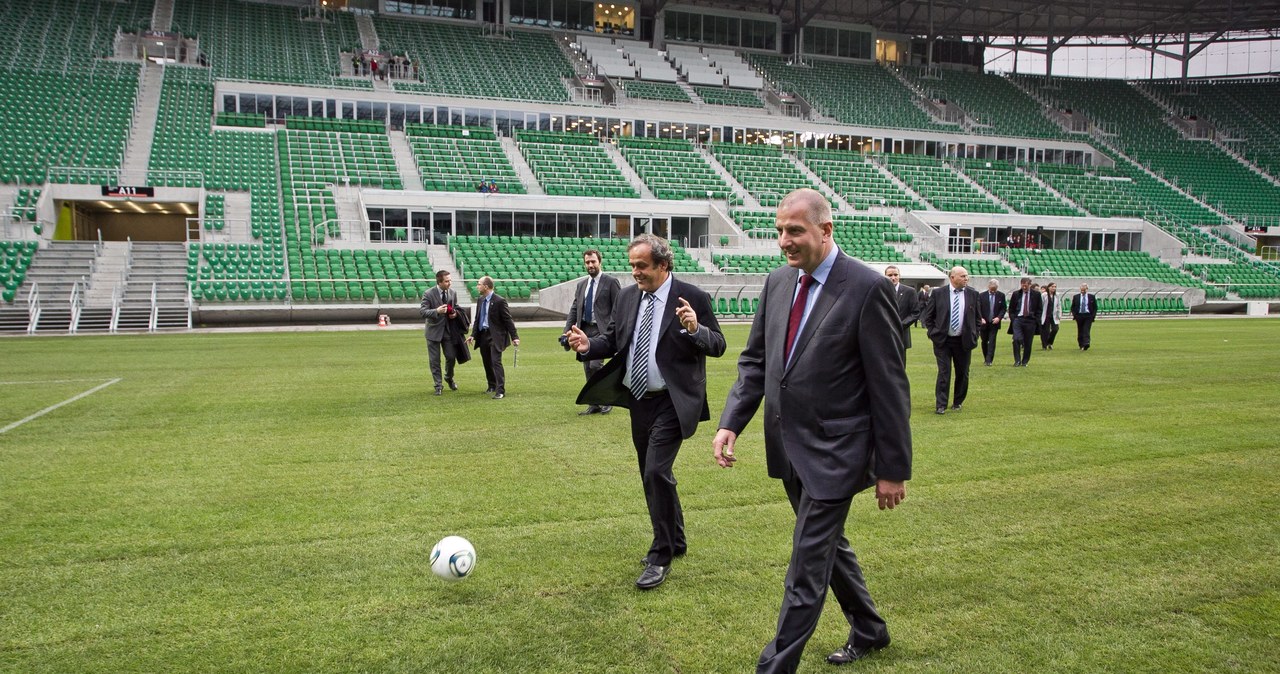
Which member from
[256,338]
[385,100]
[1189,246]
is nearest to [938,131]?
[1189,246]

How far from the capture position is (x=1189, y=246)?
4766 centimetres

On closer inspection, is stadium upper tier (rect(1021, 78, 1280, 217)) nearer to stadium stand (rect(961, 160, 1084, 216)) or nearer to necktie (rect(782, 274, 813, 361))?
stadium stand (rect(961, 160, 1084, 216))

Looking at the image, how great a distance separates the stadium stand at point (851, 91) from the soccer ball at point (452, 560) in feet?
180

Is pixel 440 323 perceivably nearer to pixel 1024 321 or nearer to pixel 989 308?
pixel 989 308

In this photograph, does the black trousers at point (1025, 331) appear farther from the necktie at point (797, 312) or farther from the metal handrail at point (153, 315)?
the metal handrail at point (153, 315)

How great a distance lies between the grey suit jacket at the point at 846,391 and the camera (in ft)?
11.3

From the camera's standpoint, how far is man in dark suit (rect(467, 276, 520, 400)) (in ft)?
40.3

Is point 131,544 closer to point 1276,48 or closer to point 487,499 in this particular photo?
point 487,499

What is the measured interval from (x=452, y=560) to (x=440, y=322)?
8.44 meters

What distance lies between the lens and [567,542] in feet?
18.7

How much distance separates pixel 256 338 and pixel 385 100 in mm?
26636

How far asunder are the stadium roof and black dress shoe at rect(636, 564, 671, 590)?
2384 inches

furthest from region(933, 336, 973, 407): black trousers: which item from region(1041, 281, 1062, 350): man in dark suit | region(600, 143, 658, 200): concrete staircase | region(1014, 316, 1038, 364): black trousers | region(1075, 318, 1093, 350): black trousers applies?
region(600, 143, 658, 200): concrete staircase

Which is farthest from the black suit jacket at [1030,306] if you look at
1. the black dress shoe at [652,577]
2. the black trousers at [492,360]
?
the black dress shoe at [652,577]
